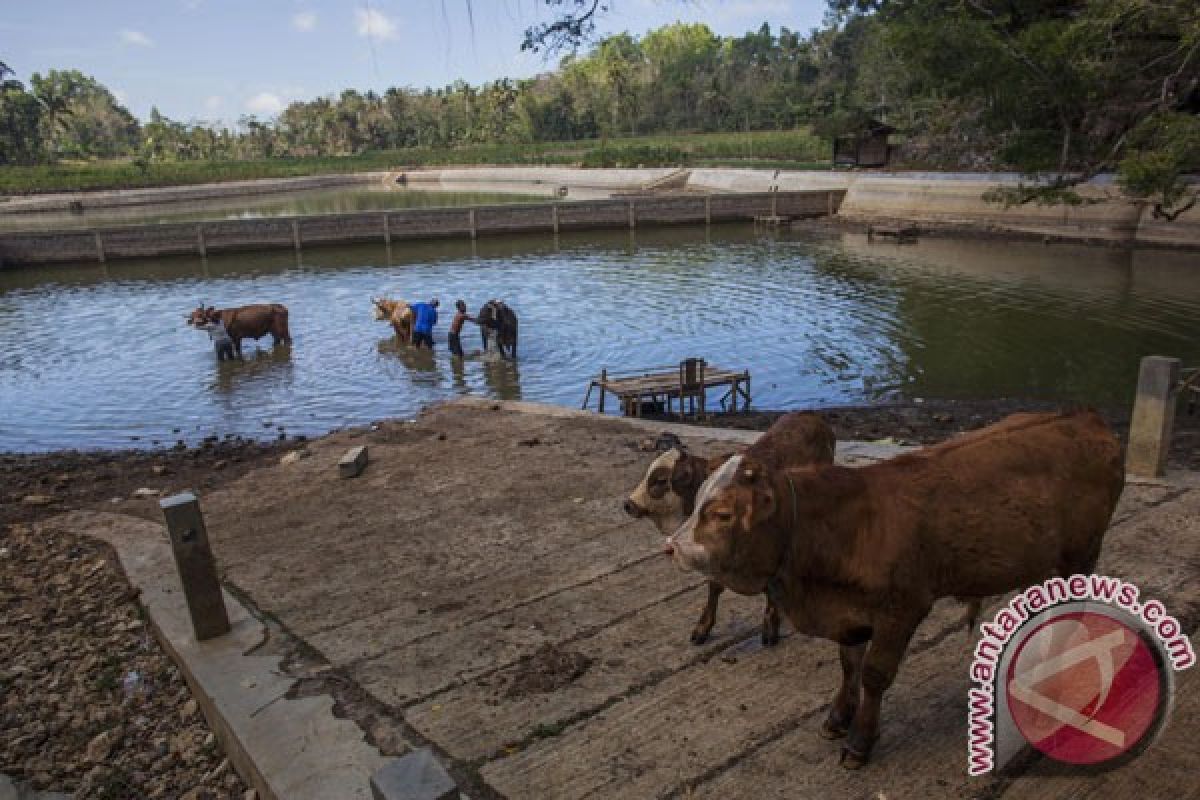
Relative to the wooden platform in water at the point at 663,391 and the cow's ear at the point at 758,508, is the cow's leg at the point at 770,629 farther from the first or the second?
the wooden platform in water at the point at 663,391

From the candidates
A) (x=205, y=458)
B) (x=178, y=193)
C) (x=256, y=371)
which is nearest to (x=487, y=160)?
(x=178, y=193)

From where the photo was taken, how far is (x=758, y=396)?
15297mm

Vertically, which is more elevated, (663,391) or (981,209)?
(981,209)

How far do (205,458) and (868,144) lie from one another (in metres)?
42.6

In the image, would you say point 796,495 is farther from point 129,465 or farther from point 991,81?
point 991,81

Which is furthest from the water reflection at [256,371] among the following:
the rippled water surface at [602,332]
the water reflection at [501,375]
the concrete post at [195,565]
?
the concrete post at [195,565]

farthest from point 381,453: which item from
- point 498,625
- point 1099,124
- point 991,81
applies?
point 1099,124

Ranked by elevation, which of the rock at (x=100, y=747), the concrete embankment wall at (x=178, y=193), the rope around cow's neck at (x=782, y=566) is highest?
the concrete embankment wall at (x=178, y=193)

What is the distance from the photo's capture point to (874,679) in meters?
3.49

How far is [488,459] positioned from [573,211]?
31.6 metres

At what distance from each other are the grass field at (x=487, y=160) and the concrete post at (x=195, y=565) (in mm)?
53352

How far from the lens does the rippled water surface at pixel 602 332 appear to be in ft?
50.9

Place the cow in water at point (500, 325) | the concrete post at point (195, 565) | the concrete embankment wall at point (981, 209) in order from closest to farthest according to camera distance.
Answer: the concrete post at point (195, 565) < the cow in water at point (500, 325) < the concrete embankment wall at point (981, 209)

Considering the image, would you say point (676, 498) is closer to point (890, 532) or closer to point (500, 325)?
point (890, 532)
